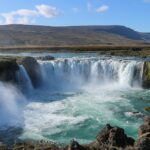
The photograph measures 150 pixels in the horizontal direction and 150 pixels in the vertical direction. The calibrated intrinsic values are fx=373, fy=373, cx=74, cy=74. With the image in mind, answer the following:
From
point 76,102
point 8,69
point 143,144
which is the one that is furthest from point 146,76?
point 143,144

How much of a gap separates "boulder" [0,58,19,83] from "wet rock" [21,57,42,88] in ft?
10.4

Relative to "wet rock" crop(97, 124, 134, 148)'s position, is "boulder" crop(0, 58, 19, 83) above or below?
below

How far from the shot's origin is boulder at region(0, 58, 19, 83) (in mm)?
36506

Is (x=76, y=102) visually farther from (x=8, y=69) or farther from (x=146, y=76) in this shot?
(x=146, y=76)

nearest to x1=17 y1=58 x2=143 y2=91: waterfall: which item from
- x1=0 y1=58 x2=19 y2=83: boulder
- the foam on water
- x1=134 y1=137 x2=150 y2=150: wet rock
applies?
x1=0 y1=58 x2=19 y2=83: boulder

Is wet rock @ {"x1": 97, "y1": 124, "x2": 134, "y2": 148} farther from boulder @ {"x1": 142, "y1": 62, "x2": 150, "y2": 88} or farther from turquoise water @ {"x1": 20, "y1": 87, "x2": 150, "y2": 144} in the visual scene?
boulder @ {"x1": 142, "y1": 62, "x2": 150, "y2": 88}

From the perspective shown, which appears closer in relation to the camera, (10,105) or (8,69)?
(10,105)

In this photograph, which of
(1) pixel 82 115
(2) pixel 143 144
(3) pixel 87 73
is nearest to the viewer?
(2) pixel 143 144

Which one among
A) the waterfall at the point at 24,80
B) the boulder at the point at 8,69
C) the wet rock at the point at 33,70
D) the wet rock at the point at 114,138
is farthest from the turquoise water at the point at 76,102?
the wet rock at the point at 114,138

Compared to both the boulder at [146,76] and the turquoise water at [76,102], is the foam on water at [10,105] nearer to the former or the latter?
the turquoise water at [76,102]

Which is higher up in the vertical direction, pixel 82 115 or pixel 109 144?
pixel 109 144

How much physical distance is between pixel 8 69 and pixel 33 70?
18.9 ft

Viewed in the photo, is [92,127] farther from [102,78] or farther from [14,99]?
[102,78]

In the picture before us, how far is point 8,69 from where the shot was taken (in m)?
37.3
